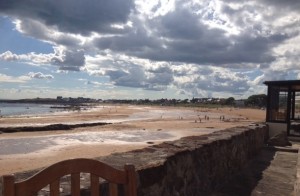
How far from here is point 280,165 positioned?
848cm

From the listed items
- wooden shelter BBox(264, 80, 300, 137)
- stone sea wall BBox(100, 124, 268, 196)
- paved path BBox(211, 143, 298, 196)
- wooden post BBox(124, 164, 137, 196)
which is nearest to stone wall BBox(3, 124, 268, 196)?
stone sea wall BBox(100, 124, 268, 196)

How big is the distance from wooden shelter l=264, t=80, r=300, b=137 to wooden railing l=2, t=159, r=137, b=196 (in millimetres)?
12679

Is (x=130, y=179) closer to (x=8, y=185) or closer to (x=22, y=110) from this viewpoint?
(x=8, y=185)

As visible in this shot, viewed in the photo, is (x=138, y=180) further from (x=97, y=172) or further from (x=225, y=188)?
(x=225, y=188)

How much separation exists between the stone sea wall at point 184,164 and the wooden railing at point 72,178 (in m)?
1.07

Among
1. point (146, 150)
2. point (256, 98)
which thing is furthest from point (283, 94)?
point (256, 98)

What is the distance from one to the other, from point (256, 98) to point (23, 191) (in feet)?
388

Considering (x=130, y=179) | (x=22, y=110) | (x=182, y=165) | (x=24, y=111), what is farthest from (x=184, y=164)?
(x=22, y=110)

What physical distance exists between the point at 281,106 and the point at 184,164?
527 inches

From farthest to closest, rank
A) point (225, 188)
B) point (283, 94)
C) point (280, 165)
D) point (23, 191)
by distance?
point (283, 94), point (280, 165), point (225, 188), point (23, 191)

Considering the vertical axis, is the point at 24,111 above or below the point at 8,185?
below

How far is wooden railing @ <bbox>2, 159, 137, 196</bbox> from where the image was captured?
176 cm

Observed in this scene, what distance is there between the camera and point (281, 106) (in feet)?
55.2

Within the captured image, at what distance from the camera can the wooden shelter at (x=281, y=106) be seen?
47.3 ft
